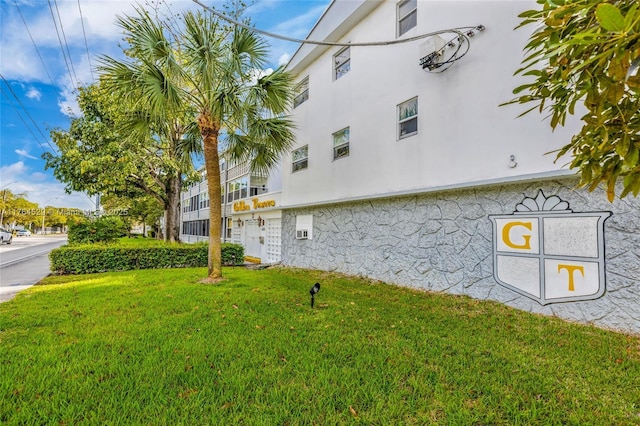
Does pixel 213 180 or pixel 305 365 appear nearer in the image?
pixel 305 365

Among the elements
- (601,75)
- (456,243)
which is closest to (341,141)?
(456,243)

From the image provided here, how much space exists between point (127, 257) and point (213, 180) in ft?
19.7

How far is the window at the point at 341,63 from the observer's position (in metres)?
11.1

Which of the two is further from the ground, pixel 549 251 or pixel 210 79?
pixel 210 79

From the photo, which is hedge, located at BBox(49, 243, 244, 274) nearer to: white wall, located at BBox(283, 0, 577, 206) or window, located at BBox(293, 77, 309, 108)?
white wall, located at BBox(283, 0, 577, 206)

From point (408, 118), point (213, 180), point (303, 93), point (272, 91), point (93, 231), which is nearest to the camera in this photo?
point (272, 91)

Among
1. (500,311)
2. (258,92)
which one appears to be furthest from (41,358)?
(500,311)

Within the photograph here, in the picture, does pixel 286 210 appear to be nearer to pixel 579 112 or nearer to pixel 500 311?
pixel 500 311

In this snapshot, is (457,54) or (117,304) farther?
(457,54)

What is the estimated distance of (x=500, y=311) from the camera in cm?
616

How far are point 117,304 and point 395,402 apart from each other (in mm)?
5950

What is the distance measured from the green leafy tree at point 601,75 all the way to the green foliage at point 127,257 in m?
13.0

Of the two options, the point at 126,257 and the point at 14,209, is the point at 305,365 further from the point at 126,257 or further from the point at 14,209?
the point at 14,209

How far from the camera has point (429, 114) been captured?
7.90m
